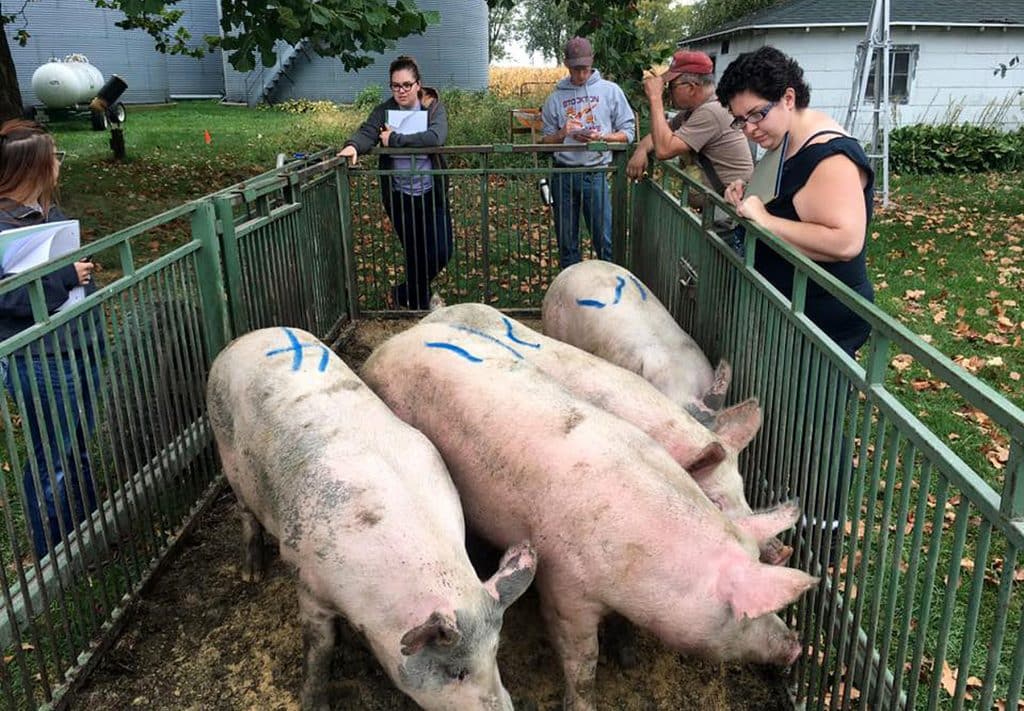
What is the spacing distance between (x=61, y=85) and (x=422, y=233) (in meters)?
21.2

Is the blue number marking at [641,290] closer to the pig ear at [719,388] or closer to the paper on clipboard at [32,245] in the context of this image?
the pig ear at [719,388]

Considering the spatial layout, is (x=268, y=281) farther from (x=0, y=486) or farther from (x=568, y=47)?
(x=568, y=47)

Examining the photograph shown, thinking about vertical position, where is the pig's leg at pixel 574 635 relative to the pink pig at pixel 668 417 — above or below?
below

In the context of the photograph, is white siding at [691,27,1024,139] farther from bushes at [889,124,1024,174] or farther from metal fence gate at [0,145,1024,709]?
metal fence gate at [0,145,1024,709]

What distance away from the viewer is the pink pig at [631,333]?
175 inches

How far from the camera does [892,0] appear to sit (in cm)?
2077

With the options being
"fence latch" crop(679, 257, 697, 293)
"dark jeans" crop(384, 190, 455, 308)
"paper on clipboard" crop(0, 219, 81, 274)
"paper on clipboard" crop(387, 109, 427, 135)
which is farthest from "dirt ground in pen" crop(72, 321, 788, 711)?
"paper on clipboard" crop(387, 109, 427, 135)

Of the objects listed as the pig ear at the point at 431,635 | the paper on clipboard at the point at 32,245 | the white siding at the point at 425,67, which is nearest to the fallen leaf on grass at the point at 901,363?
the pig ear at the point at 431,635

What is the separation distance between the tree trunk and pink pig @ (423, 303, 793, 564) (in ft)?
27.8

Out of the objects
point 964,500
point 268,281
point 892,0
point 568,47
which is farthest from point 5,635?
point 892,0

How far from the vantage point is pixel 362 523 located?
2.93 m

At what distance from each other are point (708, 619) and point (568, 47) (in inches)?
224

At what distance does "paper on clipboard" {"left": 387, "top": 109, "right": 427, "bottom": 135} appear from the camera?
23.3ft

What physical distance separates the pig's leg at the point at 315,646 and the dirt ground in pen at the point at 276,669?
134mm
